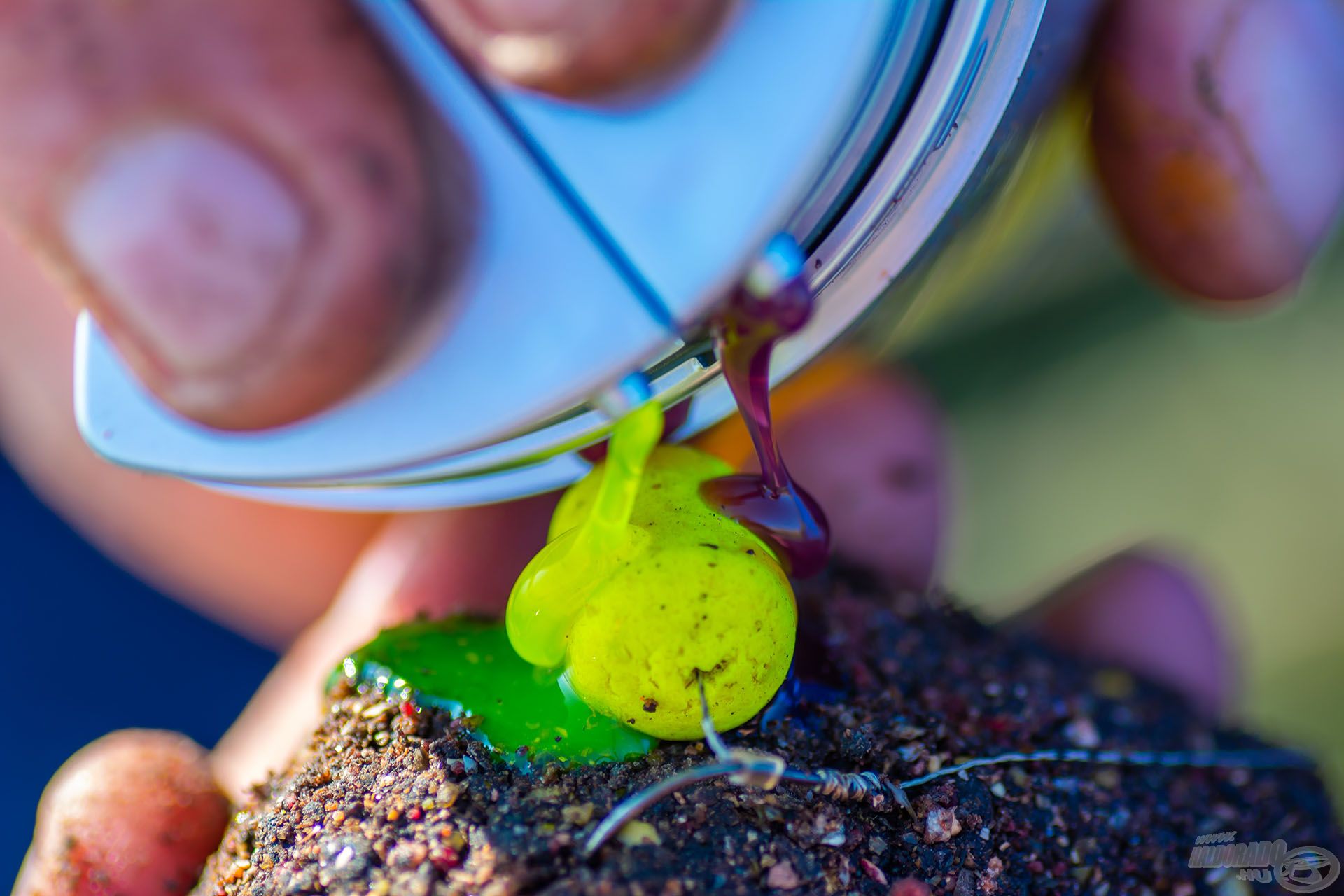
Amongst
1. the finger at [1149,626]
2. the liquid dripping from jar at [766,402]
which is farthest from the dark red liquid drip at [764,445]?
the finger at [1149,626]

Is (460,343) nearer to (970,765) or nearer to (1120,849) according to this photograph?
(970,765)

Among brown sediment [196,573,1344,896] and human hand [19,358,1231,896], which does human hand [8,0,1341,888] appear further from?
brown sediment [196,573,1344,896]

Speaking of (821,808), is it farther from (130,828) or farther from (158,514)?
(158,514)

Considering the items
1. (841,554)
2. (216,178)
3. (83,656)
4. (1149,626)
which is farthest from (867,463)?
(83,656)

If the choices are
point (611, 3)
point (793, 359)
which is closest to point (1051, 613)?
point (793, 359)

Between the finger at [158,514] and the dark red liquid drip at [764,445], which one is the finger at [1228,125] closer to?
the dark red liquid drip at [764,445]

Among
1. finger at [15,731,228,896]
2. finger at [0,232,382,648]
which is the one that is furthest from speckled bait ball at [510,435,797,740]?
finger at [0,232,382,648]
